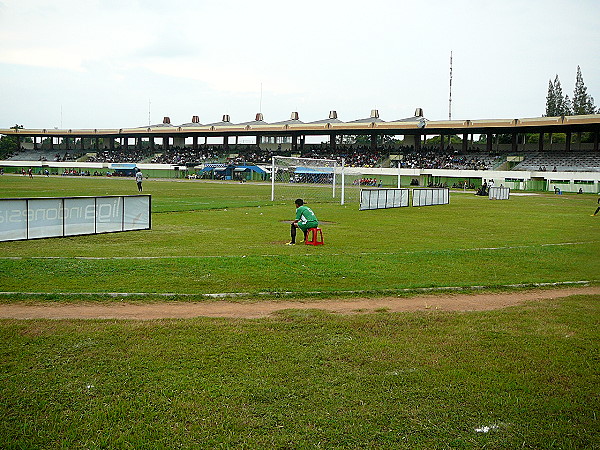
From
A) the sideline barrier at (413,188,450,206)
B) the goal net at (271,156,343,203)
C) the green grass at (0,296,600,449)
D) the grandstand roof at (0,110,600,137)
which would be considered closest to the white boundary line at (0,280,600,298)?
the green grass at (0,296,600,449)

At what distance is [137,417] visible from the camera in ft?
20.1

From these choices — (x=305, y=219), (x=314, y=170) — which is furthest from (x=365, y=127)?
(x=305, y=219)

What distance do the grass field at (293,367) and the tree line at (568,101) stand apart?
135 metres

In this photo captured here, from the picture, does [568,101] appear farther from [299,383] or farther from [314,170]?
[299,383]

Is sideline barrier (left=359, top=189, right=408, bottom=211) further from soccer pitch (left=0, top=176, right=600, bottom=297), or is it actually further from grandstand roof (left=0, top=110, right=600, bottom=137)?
grandstand roof (left=0, top=110, right=600, bottom=137)

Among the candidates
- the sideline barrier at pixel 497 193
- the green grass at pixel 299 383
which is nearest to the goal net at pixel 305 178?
the sideline barrier at pixel 497 193

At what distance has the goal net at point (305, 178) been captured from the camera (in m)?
58.6

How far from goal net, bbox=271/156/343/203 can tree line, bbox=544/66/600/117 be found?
84695 millimetres

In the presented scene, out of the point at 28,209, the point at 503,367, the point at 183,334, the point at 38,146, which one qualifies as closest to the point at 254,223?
the point at 28,209

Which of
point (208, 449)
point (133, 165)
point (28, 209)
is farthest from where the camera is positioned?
point (133, 165)

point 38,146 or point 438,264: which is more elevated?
point 38,146

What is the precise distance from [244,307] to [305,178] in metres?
63.5

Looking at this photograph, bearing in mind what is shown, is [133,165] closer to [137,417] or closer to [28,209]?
[28,209]

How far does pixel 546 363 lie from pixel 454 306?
3.78 m
